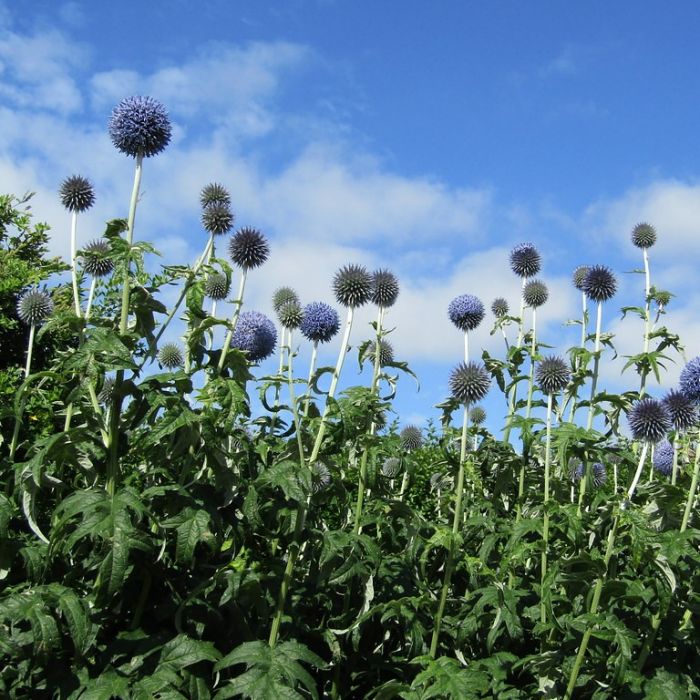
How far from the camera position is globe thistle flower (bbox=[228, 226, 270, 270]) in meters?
5.46

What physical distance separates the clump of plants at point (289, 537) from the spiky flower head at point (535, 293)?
1.45m

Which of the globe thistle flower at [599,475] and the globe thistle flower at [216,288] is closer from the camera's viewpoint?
the globe thistle flower at [216,288]

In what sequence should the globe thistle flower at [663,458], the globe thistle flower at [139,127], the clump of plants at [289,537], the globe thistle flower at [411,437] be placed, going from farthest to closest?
the globe thistle flower at [411,437] → the globe thistle flower at [663,458] → the globe thistle flower at [139,127] → the clump of plants at [289,537]

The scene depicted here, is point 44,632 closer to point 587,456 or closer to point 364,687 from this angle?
point 364,687

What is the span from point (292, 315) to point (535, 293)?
7.94ft

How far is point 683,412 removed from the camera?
566 centimetres

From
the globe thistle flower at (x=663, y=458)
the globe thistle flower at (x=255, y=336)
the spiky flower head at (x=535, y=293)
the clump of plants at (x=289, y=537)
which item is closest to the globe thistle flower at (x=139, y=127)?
the clump of plants at (x=289, y=537)

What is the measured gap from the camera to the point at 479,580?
516 cm

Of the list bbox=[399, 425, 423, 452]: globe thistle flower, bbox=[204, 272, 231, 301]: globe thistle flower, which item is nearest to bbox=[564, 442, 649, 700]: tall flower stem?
bbox=[204, 272, 231, 301]: globe thistle flower

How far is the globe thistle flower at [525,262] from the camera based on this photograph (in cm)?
704

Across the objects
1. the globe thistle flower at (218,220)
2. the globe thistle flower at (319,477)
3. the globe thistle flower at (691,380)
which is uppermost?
Result: the globe thistle flower at (218,220)

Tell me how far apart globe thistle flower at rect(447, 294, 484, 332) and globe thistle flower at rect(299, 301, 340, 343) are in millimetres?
774

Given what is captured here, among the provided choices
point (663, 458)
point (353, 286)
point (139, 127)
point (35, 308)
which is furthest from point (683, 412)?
point (35, 308)

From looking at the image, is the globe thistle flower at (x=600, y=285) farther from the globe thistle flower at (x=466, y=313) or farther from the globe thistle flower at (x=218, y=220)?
the globe thistle flower at (x=218, y=220)
